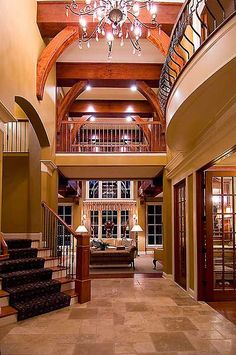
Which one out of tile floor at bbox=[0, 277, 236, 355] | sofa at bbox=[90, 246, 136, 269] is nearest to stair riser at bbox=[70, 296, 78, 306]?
tile floor at bbox=[0, 277, 236, 355]

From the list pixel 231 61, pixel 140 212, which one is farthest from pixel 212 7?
pixel 140 212

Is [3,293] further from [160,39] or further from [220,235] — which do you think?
[160,39]

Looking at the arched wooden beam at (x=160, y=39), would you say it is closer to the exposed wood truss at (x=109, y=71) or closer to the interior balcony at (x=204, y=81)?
the interior balcony at (x=204, y=81)

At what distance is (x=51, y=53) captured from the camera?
23.6ft

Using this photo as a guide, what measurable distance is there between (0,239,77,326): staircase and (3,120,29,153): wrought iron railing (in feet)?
8.03

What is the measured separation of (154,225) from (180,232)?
9763mm

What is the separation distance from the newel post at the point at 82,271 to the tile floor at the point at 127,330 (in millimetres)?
217

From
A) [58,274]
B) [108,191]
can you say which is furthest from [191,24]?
[108,191]

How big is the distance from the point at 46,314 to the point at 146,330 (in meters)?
1.65

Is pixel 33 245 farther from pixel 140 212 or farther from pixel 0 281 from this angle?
pixel 140 212

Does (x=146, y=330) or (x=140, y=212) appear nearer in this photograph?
(x=146, y=330)

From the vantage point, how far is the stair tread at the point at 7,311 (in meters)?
4.88

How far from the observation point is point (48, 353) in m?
3.89

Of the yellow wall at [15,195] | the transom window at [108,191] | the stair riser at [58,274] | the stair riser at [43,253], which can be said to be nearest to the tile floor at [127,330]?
the stair riser at [58,274]
